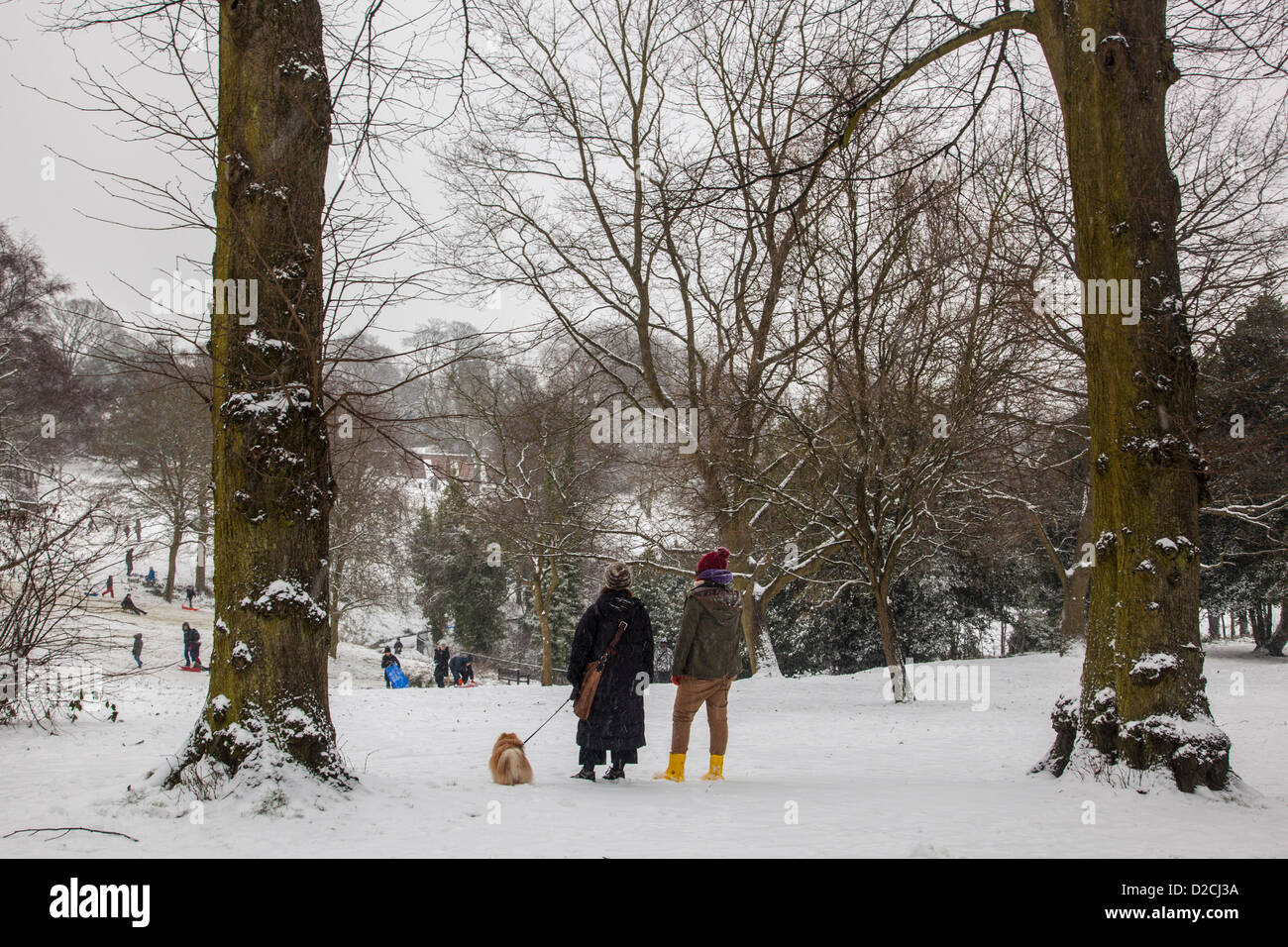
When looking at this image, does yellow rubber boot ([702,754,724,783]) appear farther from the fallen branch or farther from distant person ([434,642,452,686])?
distant person ([434,642,452,686])

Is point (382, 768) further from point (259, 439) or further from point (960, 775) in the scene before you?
point (960, 775)

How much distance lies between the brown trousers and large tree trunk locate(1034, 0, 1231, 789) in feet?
8.63

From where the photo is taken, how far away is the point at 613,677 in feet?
21.6

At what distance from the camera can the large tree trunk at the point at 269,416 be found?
15.7 feet

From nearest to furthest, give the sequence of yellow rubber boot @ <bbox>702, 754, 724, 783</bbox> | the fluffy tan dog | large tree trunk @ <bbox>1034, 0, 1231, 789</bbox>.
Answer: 1. large tree trunk @ <bbox>1034, 0, 1231, 789</bbox>
2. the fluffy tan dog
3. yellow rubber boot @ <bbox>702, 754, 724, 783</bbox>

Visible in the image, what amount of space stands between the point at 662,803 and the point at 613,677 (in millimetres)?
1319

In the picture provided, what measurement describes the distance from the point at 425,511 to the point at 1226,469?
134 feet

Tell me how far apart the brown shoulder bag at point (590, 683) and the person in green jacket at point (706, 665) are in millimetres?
527

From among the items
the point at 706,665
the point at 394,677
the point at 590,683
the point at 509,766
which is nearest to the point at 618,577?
the point at 590,683

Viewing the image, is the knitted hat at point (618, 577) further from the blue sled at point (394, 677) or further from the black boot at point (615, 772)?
the blue sled at point (394, 677)

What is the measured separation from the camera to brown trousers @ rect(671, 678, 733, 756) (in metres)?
6.76


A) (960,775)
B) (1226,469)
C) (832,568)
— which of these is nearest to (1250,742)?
(960,775)

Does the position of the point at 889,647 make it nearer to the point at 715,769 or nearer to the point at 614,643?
the point at 715,769

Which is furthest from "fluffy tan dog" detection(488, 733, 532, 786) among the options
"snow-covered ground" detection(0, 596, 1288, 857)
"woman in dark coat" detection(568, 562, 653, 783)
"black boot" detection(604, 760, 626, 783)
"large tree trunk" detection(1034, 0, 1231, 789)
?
"large tree trunk" detection(1034, 0, 1231, 789)
